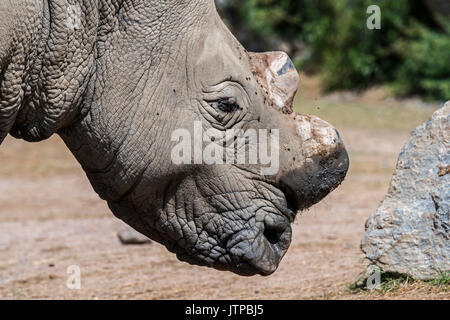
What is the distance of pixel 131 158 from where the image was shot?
407 centimetres

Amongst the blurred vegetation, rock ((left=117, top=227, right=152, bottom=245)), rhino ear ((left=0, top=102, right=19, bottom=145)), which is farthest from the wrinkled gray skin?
the blurred vegetation

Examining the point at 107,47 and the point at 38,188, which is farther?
the point at 38,188

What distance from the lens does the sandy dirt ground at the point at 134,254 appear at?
6500mm

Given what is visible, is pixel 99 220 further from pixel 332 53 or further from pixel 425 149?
pixel 332 53

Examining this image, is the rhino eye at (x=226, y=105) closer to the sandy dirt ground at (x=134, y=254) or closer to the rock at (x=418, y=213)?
the sandy dirt ground at (x=134, y=254)

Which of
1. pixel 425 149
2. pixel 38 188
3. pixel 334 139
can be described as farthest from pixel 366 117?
pixel 334 139

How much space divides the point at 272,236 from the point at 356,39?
18.1 m

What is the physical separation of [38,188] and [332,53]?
12614mm

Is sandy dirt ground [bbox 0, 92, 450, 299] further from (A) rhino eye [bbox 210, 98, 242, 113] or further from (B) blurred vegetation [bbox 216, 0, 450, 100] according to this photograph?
(B) blurred vegetation [bbox 216, 0, 450, 100]

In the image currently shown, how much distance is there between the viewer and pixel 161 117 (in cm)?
404

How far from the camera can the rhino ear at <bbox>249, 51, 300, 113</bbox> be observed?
428 centimetres

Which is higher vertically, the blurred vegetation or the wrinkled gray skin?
the blurred vegetation

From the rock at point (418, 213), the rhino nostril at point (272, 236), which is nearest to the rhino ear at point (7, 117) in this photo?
the rhino nostril at point (272, 236)

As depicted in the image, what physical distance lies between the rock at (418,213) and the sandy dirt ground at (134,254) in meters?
0.20
